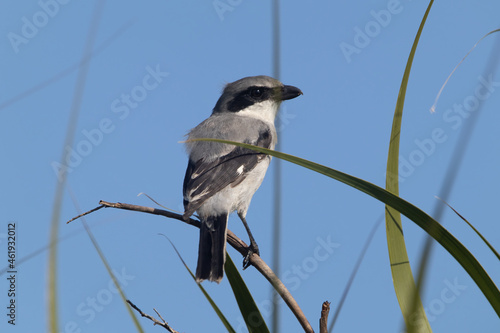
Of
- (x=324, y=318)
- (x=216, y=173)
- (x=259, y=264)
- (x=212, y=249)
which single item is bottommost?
(x=324, y=318)

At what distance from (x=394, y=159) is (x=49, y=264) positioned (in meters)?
0.97

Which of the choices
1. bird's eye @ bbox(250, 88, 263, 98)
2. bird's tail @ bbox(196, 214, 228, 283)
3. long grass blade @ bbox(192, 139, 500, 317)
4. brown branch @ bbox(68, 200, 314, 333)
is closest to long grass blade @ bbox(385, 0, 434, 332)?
long grass blade @ bbox(192, 139, 500, 317)

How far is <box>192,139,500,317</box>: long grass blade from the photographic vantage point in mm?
1347

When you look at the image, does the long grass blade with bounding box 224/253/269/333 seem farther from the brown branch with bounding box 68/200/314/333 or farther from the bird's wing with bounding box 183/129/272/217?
the bird's wing with bounding box 183/129/272/217

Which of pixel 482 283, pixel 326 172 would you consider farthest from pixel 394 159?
pixel 482 283

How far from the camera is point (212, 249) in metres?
3.11

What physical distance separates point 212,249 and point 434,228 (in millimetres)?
1957

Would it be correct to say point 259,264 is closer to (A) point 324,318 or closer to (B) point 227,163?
(A) point 324,318

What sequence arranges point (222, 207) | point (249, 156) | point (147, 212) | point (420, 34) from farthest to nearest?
point (249, 156) → point (222, 207) → point (147, 212) → point (420, 34)

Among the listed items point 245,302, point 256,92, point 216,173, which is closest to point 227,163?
point 216,173

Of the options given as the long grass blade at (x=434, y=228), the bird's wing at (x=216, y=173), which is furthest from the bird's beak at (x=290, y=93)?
the long grass blade at (x=434, y=228)

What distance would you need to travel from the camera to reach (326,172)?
1.45m

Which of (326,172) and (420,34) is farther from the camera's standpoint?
(420,34)

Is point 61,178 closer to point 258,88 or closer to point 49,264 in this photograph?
point 49,264
